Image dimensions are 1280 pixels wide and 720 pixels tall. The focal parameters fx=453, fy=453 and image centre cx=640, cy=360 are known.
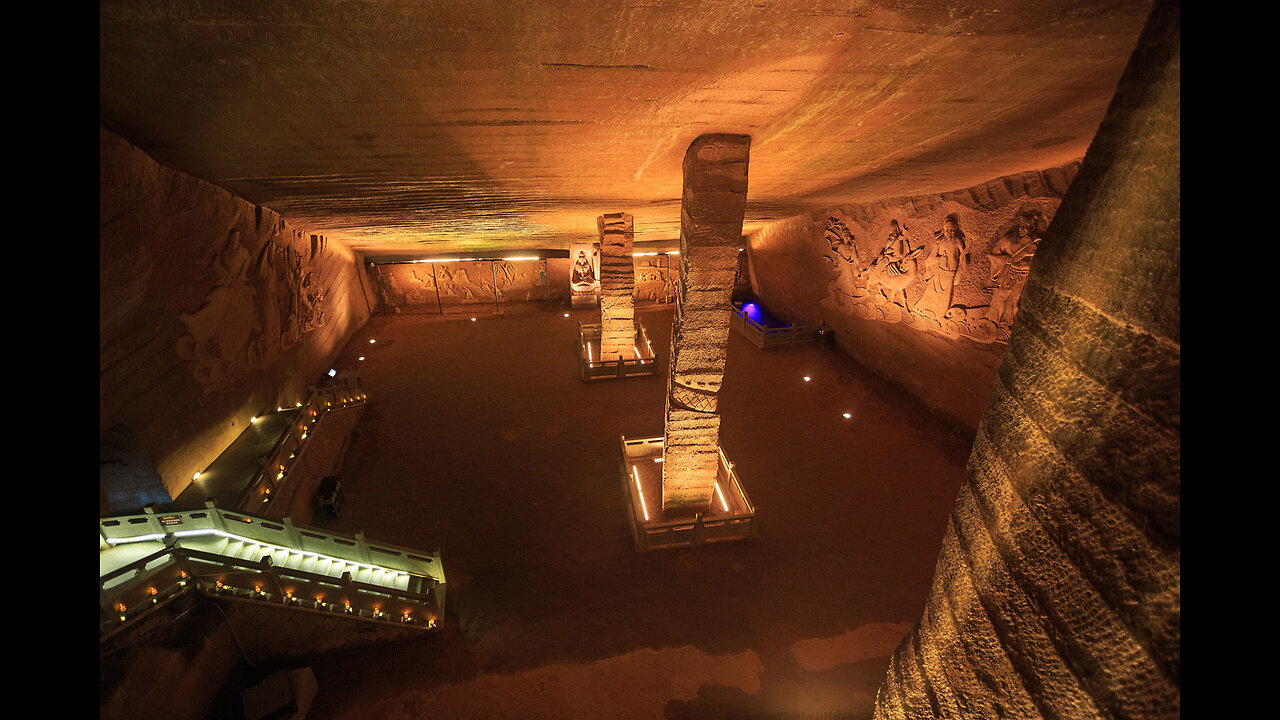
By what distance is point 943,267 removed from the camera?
27.0ft

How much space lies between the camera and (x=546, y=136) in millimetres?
3605

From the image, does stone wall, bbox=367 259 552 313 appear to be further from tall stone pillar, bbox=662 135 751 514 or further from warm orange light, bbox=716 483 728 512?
tall stone pillar, bbox=662 135 751 514

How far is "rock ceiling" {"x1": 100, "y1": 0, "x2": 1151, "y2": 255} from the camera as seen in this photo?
2025 mm

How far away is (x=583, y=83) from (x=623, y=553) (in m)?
5.47

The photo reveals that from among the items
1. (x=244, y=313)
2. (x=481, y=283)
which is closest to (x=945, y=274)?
(x=244, y=313)

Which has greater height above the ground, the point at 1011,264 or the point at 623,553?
the point at 1011,264

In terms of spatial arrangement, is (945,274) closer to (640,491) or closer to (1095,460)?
(640,491)

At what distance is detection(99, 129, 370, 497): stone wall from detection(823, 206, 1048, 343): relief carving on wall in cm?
1068

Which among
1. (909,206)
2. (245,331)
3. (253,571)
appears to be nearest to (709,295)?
(253,571)

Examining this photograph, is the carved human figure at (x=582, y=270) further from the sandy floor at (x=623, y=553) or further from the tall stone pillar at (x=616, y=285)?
the sandy floor at (x=623, y=553)

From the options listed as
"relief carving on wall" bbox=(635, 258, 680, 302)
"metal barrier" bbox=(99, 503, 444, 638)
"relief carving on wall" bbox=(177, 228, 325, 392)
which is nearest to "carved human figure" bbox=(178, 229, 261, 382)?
"relief carving on wall" bbox=(177, 228, 325, 392)

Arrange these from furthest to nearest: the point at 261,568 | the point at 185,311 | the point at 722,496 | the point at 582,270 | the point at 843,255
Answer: the point at 582,270 < the point at 843,255 < the point at 722,496 < the point at 185,311 < the point at 261,568

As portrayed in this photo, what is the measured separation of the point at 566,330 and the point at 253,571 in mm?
10665
